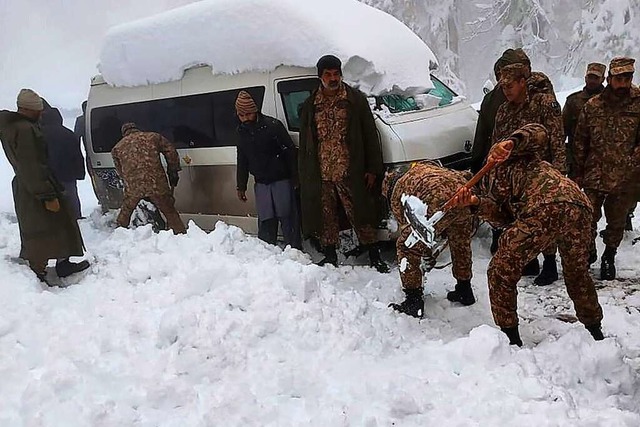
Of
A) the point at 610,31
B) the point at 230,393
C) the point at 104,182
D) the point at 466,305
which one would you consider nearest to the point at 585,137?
the point at 466,305

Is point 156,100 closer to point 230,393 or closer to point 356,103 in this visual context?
point 356,103

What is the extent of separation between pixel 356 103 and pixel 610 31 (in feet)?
51.9

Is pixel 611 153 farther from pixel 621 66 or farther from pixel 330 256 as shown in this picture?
pixel 330 256

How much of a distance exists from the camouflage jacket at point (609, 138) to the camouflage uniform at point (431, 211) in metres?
1.35

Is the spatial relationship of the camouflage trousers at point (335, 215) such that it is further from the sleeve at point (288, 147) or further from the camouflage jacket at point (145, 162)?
Result: the camouflage jacket at point (145, 162)

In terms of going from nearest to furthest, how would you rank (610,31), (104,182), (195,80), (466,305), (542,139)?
(542,139)
(466,305)
(195,80)
(104,182)
(610,31)

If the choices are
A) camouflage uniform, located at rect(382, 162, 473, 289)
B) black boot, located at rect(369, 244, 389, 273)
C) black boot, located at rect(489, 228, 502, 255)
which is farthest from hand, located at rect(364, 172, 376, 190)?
black boot, located at rect(489, 228, 502, 255)

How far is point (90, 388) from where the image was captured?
304 centimetres

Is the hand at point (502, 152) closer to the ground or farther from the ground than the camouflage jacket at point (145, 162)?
farther from the ground

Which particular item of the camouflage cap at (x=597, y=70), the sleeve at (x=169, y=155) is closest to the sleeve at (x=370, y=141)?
the sleeve at (x=169, y=155)

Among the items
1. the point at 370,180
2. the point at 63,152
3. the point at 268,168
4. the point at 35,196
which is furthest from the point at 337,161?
the point at 63,152

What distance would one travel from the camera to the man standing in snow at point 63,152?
6992 millimetres

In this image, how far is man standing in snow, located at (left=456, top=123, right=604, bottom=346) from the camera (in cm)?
323

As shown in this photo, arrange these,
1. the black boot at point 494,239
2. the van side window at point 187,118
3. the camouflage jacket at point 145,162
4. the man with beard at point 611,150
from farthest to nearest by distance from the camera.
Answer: the camouflage jacket at point 145,162 < the van side window at point 187,118 < the black boot at point 494,239 < the man with beard at point 611,150
